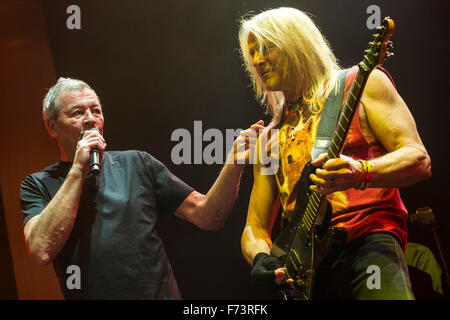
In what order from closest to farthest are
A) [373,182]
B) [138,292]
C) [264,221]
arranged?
[373,182], [138,292], [264,221]

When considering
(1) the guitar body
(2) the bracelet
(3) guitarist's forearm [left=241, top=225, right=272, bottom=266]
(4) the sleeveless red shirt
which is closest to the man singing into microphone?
(3) guitarist's forearm [left=241, top=225, right=272, bottom=266]

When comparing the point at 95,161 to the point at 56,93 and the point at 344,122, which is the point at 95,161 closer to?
the point at 56,93

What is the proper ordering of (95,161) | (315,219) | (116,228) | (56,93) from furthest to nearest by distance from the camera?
(56,93) < (116,228) < (95,161) < (315,219)

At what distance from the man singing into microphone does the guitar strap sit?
26 centimetres

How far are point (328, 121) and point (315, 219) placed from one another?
1.27 ft

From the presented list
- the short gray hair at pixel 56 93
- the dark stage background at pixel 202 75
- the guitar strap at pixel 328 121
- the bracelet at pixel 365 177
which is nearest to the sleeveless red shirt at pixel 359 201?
the guitar strap at pixel 328 121

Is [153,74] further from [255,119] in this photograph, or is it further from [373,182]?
[373,182]

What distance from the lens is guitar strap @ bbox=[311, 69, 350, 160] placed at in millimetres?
1829

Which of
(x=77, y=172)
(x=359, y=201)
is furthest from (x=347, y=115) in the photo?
(x=77, y=172)

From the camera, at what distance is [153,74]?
2387 millimetres

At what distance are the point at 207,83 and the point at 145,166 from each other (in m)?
0.53

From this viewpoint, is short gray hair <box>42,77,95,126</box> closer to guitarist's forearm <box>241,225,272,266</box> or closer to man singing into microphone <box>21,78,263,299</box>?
man singing into microphone <box>21,78,263,299</box>

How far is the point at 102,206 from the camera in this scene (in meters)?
2.04

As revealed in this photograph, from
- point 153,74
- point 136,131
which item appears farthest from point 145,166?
point 153,74
